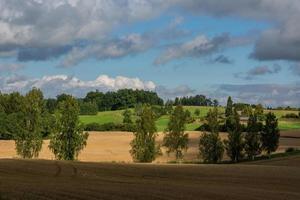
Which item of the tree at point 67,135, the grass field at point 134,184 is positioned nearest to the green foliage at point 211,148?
the tree at point 67,135

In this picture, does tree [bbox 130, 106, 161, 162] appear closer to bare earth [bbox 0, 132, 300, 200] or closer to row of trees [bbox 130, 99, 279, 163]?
row of trees [bbox 130, 99, 279, 163]

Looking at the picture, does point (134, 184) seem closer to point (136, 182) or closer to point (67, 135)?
point (136, 182)

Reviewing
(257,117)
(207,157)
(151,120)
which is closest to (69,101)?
(151,120)

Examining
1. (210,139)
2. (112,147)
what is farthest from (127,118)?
(210,139)

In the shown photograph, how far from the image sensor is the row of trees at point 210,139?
7819cm

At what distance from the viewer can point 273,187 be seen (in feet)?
125

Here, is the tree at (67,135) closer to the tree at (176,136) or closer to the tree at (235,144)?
the tree at (176,136)

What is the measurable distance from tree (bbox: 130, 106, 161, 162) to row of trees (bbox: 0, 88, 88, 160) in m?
8.25

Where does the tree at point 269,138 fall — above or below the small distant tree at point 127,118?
below

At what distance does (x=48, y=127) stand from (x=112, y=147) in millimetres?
41266

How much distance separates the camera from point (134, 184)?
3406cm

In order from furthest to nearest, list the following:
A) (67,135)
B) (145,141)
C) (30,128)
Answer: (145,141) → (30,128) → (67,135)

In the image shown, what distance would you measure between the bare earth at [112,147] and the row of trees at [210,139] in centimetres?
582

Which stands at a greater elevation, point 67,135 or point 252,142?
point 67,135
